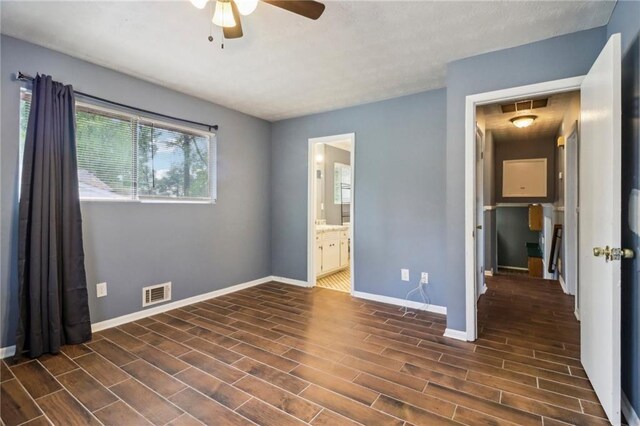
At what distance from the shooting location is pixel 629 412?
169 cm

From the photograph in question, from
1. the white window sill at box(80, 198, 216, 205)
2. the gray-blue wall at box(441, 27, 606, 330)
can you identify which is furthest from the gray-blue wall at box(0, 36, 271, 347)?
the gray-blue wall at box(441, 27, 606, 330)

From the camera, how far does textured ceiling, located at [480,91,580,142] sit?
3.77m

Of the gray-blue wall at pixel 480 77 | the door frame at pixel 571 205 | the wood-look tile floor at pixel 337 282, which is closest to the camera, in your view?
the gray-blue wall at pixel 480 77

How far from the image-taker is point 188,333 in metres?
2.87

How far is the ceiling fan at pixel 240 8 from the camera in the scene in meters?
1.59

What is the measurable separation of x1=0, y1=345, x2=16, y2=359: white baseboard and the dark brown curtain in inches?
3.8

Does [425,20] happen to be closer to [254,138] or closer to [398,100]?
[398,100]

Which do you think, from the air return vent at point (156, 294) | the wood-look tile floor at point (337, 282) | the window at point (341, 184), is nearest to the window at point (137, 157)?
the air return vent at point (156, 294)

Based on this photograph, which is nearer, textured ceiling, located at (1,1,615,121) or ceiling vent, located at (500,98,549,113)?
textured ceiling, located at (1,1,615,121)

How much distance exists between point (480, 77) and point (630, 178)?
1.39 metres

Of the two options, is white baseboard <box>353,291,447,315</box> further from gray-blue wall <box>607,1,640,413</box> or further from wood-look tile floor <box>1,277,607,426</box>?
gray-blue wall <box>607,1,640,413</box>

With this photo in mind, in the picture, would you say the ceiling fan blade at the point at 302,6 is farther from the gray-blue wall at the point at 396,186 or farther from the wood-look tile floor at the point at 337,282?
the wood-look tile floor at the point at 337,282

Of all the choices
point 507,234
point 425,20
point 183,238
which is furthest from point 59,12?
point 507,234

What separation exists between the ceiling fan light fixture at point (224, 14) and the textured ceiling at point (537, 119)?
3105 mm
